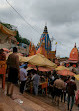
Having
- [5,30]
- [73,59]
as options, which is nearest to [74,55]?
[73,59]

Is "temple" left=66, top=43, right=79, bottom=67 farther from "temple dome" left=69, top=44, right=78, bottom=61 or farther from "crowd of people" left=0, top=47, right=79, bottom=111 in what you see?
"crowd of people" left=0, top=47, right=79, bottom=111

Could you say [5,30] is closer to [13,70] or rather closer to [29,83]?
[13,70]

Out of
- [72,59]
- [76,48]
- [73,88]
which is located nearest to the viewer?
[73,88]

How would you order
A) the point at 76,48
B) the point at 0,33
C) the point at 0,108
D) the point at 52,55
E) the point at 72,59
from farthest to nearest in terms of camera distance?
1. the point at 76,48
2. the point at 72,59
3. the point at 52,55
4. the point at 0,33
5. the point at 0,108

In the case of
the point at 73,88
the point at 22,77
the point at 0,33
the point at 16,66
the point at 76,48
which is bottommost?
the point at 73,88

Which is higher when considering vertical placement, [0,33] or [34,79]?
[0,33]

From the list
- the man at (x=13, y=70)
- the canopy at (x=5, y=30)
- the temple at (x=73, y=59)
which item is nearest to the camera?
the man at (x=13, y=70)

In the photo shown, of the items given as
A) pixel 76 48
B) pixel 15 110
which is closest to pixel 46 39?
pixel 76 48

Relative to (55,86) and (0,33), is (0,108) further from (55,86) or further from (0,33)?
(55,86)

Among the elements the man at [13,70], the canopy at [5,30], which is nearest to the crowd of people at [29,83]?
the man at [13,70]

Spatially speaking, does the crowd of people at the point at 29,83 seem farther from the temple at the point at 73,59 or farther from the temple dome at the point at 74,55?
the temple dome at the point at 74,55

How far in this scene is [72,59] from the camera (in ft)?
116

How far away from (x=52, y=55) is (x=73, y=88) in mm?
20653

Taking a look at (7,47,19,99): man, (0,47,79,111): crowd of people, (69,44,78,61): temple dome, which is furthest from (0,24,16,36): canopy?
(69,44,78,61): temple dome
